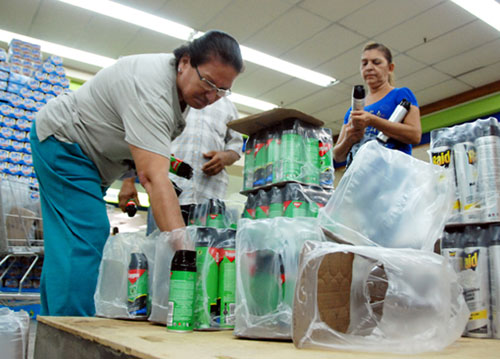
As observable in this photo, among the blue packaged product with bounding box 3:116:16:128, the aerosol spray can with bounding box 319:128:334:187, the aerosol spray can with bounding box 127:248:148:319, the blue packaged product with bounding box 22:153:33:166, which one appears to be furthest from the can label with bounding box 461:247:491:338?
the blue packaged product with bounding box 3:116:16:128

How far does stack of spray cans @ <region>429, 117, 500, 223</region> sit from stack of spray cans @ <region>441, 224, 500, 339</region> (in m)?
0.05

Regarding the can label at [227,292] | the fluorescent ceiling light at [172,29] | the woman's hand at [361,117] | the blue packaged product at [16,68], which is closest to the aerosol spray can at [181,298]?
the can label at [227,292]

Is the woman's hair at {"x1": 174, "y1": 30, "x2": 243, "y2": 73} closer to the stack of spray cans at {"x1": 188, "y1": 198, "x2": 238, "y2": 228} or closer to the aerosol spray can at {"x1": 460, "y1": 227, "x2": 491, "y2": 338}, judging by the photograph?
the stack of spray cans at {"x1": 188, "y1": 198, "x2": 238, "y2": 228}

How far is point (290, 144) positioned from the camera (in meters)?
1.61

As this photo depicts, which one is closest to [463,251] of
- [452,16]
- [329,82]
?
[452,16]

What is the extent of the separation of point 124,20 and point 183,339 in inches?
183

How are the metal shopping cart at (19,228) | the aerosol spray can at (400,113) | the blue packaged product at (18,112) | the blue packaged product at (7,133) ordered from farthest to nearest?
the blue packaged product at (18,112) < the blue packaged product at (7,133) < the metal shopping cart at (19,228) < the aerosol spray can at (400,113)

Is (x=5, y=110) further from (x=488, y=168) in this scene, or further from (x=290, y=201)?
(x=488, y=168)

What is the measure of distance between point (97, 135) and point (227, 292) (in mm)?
814

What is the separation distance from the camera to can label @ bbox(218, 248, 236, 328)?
120 cm

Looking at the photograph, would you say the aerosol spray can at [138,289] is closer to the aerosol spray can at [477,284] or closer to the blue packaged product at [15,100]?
the aerosol spray can at [477,284]

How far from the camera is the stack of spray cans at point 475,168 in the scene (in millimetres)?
1218

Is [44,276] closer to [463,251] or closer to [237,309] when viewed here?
[237,309]

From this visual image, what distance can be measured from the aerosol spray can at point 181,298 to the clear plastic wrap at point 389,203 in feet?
1.23
